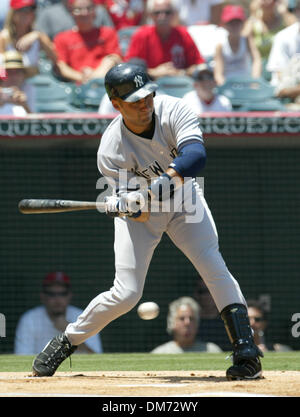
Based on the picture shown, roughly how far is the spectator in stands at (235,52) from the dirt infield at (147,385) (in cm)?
429

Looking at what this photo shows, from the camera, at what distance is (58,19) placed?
29.4 feet

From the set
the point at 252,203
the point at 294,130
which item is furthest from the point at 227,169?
the point at 294,130

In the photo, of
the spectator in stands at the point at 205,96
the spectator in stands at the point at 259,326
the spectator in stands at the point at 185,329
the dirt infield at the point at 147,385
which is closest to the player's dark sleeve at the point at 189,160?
the dirt infield at the point at 147,385

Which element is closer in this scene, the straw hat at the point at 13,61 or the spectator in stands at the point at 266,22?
the straw hat at the point at 13,61

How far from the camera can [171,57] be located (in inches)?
331

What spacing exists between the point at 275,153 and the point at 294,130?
87cm

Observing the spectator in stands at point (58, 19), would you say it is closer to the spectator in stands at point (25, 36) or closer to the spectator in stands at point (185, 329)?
the spectator in stands at point (25, 36)

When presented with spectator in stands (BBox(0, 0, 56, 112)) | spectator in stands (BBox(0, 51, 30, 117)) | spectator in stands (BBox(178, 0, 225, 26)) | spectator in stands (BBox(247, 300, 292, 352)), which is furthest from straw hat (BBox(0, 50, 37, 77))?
spectator in stands (BBox(247, 300, 292, 352))

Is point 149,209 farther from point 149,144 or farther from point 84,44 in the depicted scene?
point 84,44

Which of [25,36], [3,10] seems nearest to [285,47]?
[25,36]

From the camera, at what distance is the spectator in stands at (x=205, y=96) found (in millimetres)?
7707

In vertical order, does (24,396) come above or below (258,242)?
below

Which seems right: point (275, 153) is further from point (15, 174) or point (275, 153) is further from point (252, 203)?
point (15, 174)

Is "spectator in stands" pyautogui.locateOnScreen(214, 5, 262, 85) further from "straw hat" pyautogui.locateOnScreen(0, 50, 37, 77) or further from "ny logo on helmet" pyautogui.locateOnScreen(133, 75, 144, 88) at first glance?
"ny logo on helmet" pyautogui.locateOnScreen(133, 75, 144, 88)
